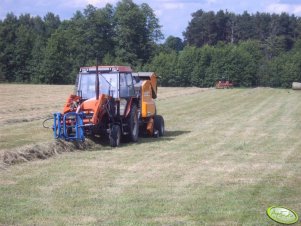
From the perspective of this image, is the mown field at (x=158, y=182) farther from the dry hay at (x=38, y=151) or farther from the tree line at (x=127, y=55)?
the tree line at (x=127, y=55)

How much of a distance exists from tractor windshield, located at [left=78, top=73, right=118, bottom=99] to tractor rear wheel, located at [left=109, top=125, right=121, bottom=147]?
1.13m

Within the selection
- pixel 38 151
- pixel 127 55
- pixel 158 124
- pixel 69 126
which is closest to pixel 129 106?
pixel 158 124

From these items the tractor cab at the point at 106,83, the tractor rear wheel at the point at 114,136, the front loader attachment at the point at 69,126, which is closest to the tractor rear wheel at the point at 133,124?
the tractor cab at the point at 106,83

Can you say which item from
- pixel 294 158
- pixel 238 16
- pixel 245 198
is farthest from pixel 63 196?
pixel 238 16

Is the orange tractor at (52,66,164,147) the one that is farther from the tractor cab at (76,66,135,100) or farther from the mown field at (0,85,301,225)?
the mown field at (0,85,301,225)

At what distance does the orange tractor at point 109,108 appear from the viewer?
1418 cm

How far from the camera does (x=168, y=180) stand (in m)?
10.2

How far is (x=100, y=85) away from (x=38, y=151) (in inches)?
148

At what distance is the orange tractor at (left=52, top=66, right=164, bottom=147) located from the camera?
14180 millimetres

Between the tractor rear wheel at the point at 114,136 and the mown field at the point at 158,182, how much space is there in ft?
0.92

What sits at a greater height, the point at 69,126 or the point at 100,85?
the point at 100,85

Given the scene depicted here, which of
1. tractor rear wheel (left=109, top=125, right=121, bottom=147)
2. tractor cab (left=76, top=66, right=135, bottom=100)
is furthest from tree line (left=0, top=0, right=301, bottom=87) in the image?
tractor rear wheel (left=109, top=125, right=121, bottom=147)

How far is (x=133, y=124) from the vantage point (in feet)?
53.0

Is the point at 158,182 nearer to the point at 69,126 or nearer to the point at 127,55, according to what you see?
the point at 69,126
